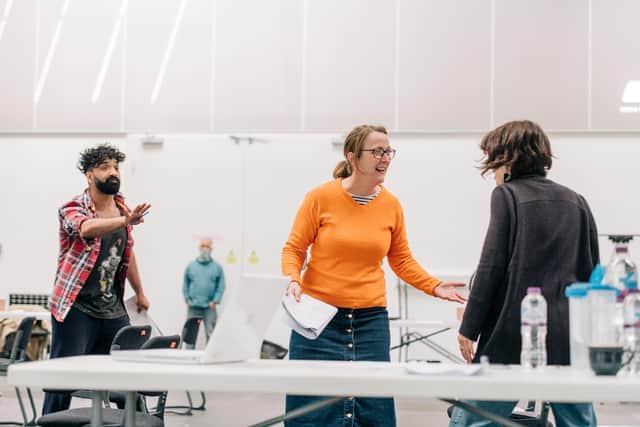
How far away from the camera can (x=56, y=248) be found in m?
9.15

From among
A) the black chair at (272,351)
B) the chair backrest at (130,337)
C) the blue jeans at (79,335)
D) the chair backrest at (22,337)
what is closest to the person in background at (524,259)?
the chair backrest at (130,337)

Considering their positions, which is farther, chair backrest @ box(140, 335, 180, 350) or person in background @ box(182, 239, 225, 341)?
person in background @ box(182, 239, 225, 341)

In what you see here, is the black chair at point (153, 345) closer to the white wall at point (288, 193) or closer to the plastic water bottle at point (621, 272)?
the plastic water bottle at point (621, 272)

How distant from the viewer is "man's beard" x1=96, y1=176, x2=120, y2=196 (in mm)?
3901

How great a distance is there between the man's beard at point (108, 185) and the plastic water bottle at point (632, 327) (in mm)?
2596

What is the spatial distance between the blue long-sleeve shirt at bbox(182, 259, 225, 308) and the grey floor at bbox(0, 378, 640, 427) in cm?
173

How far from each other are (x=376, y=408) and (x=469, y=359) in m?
0.50

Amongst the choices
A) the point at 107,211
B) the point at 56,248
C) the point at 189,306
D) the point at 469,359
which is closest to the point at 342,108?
the point at 189,306

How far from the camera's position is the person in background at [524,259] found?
2445 millimetres

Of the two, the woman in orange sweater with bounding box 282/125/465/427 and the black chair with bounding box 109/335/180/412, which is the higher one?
the woman in orange sweater with bounding box 282/125/465/427

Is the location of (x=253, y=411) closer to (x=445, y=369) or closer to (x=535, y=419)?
(x=535, y=419)

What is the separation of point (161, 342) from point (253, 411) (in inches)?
121

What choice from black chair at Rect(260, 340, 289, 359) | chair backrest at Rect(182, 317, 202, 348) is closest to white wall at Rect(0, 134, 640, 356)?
black chair at Rect(260, 340, 289, 359)

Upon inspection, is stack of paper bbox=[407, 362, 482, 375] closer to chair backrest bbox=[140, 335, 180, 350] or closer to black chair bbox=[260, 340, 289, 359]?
chair backrest bbox=[140, 335, 180, 350]
